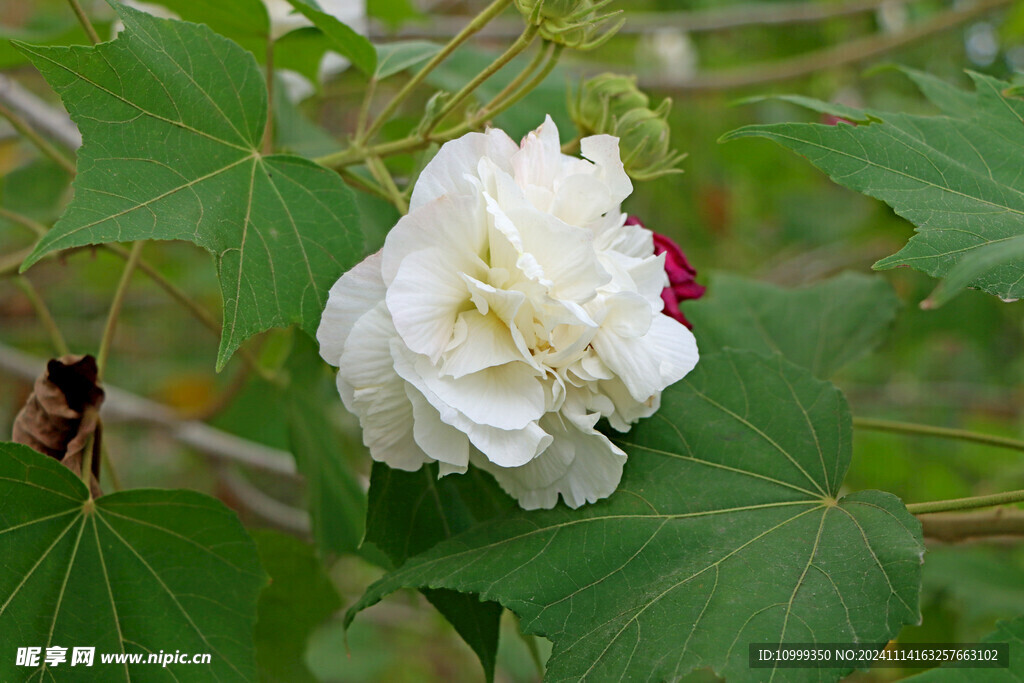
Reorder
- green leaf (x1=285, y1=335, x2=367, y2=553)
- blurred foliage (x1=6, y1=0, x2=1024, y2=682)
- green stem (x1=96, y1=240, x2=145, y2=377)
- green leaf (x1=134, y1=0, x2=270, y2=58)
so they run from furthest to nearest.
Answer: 1. blurred foliage (x1=6, y1=0, x2=1024, y2=682)
2. green leaf (x1=285, y1=335, x2=367, y2=553)
3. green leaf (x1=134, y1=0, x2=270, y2=58)
4. green stem (x1=96, y1=240, x2=145, y2=377)

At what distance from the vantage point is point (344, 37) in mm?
883

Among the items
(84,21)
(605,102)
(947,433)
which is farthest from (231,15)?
(947,433)

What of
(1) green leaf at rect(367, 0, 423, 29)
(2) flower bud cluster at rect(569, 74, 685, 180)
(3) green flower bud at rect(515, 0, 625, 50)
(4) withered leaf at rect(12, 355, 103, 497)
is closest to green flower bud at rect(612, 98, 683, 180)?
(2) flower bud cluster at rect(569, 74, 685, 180)

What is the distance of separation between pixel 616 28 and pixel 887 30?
2.25 meters

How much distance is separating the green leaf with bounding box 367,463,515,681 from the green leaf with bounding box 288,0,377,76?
0.47 m

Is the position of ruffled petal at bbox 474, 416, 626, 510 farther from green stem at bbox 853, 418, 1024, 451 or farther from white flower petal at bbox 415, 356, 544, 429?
green stem at bbox 853, 418, 1024, 451

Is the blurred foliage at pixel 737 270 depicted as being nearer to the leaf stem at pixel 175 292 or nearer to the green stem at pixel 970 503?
the leaf stem at pixel 175 292

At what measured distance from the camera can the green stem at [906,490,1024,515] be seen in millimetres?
670

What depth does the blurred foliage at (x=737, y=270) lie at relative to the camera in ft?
5.47

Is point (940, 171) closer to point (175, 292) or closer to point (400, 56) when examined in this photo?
point (400, 56)

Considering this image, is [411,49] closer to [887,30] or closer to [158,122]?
[158,122]

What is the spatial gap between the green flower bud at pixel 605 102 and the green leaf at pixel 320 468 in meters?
0.49

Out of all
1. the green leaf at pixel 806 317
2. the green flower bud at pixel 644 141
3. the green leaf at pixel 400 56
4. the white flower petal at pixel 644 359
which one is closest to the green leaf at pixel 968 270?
the white flower petal at pixel 644 359

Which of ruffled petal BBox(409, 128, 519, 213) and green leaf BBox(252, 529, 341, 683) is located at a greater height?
ruffled petal BBox(409, 128, 519, 213)
